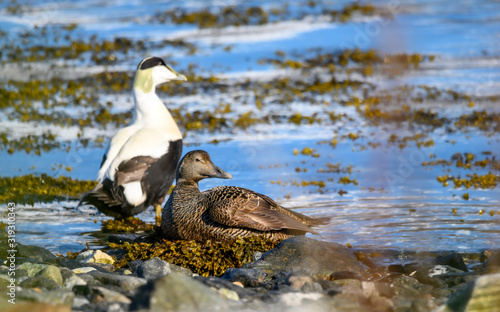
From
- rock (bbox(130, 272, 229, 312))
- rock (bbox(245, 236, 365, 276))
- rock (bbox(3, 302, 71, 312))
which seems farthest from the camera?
rock (bbox(245, 236, 365, 276))

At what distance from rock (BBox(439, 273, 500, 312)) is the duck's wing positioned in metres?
2.24

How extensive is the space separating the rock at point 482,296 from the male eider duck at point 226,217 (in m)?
2.24

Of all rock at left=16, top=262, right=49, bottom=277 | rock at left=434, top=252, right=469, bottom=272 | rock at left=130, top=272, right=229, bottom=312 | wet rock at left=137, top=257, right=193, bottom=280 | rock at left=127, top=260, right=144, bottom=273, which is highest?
rock at left=130, top=272, right=229, bottom=312

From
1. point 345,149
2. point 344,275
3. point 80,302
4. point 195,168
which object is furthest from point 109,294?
point 345,149

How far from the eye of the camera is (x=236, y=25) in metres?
19.5

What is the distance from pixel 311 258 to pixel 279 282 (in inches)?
19.4

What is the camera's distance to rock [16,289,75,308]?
13.0 feet

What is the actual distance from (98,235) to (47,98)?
22.1 ft

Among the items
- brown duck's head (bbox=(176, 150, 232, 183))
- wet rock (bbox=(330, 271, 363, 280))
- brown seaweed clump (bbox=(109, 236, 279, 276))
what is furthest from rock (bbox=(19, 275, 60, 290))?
brown duck's head (bbox=(176, 150, 232, 183))

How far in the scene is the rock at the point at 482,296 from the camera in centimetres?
384

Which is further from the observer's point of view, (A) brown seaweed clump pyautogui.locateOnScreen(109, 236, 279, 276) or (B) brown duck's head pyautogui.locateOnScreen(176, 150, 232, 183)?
(B) brown duck's head pyautogui.locateOnScreen(176, 150, 232, 183)

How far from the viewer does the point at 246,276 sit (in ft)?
16.4

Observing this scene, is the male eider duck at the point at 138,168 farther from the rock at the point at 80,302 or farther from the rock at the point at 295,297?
the rock at the point at 295,297

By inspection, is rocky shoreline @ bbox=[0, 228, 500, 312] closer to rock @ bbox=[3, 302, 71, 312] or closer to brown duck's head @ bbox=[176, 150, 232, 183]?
rock @ bbox=[3, 302, 71, 312]
